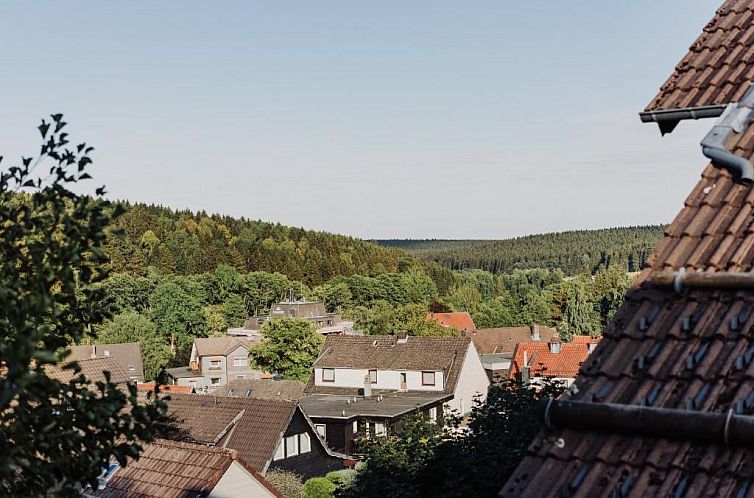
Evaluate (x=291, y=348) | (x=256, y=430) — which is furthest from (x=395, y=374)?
(x=256, y=430)

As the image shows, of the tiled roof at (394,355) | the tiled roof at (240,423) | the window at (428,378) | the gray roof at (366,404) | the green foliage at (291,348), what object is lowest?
the tiled roof at (240,423)

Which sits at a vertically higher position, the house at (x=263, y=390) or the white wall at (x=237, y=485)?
the house at (x=263, y=390)

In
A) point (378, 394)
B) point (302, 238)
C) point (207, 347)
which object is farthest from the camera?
point (302, 238)

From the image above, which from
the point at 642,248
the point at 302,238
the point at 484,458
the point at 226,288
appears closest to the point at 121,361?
the point at 226,288

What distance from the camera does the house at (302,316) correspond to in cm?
10994

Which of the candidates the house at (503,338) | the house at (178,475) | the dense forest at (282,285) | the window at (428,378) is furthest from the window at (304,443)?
the house at (503,338)

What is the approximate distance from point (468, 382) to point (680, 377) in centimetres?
4999

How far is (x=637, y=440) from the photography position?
4.10 meters

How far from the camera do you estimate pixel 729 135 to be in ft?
16.5

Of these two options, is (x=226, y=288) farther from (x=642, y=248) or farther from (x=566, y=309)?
(x=642, y=248)

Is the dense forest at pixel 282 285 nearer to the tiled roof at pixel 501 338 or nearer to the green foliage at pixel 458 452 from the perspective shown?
the tiled roof at pixel 501 338

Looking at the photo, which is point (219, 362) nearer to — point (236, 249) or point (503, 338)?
point (503, 338)

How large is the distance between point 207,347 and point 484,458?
252ft

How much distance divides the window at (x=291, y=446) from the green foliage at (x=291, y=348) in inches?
1470
